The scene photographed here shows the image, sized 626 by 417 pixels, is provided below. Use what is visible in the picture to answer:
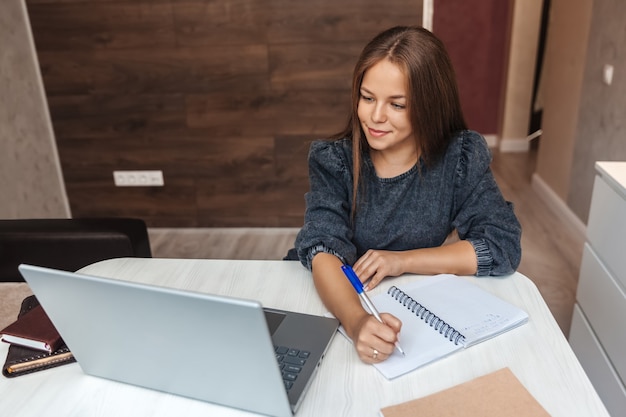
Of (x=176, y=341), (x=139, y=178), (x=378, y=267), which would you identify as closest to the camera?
(x=176, y=341)

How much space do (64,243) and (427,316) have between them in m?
1.29

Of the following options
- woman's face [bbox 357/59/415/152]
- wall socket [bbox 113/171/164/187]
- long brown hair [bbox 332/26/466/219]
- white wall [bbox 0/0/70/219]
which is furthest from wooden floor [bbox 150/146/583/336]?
woman's face [bbox 357/59/415/152]

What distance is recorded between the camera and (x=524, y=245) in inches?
108

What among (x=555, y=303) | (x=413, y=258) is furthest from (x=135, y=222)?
(x=555, y=303)

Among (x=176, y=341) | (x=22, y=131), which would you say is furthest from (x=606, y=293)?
(x=22, y=131)

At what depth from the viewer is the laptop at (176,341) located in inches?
25.3

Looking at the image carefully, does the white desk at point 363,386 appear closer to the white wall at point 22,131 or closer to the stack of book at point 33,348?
the stack of book at point 33,348

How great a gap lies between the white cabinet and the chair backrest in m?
1.43

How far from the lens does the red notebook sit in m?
0.89

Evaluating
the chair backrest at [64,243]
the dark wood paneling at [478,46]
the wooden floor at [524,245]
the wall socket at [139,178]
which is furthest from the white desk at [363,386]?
the dark wood paneling at [478,46]

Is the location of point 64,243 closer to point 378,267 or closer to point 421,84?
point 378,267

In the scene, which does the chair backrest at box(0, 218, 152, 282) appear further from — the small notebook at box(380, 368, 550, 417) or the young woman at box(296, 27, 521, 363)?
the small notebook at box(380, 368, 550, 417)

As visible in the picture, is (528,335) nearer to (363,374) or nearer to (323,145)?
(363,374)

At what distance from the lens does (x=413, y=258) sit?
110 cm
